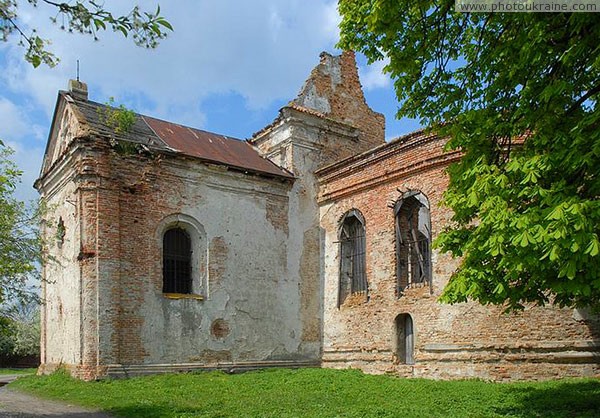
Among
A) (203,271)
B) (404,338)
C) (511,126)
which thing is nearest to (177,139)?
(203,271)

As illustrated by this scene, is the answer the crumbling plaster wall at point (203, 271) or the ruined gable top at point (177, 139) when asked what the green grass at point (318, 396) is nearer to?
the crumbling plaster wall at point (203, 271)

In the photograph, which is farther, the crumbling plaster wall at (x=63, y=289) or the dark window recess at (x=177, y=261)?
the dark window recess at (x=177, y=261)

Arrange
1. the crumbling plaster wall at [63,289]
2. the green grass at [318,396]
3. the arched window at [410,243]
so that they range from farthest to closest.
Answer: the arched window at [410,243] < the crumbling plaster wall at [63,289] < the green grass at [318,396]

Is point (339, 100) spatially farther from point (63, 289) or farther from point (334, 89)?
point (63, 289)

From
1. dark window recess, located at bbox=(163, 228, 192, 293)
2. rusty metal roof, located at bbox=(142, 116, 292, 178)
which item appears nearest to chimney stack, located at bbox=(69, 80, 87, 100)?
rusty metal roof, located at bbox=(142, 116, 292, 178)

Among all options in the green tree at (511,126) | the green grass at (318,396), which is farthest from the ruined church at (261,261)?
the green tree at (511,126)

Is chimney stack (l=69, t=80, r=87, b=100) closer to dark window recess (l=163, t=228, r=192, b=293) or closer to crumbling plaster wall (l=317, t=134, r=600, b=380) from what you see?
dark window recess (l=163, t=228, r=192, b=293)

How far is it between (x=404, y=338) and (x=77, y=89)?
1177cm

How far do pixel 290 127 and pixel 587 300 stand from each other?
40.6 ft

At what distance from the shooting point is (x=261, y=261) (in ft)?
57.5

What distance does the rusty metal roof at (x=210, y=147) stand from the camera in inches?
677

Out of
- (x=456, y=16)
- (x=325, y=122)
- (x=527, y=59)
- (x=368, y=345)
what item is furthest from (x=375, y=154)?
(x=527, y=59)

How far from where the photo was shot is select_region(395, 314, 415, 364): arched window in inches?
600

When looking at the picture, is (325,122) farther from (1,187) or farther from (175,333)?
(1,187)
